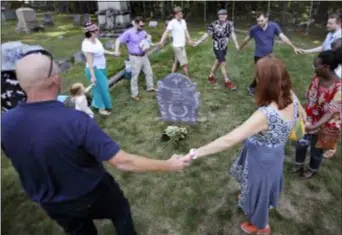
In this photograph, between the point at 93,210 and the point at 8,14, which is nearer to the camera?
the point at 93,210

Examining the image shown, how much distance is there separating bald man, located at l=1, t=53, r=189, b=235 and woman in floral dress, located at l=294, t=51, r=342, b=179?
206 cm

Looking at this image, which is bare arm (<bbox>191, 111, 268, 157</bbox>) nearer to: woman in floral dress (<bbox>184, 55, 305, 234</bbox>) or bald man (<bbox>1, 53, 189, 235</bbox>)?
woman in floral dress (<bbox>184, 55, 305, 234</bbox>)

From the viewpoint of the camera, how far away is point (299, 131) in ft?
8.76

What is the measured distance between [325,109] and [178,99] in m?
2.46

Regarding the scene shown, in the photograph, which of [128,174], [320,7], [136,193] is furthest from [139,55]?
[320,7]

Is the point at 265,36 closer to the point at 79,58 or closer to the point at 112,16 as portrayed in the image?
the point at 79,58

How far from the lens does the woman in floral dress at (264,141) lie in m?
2.36

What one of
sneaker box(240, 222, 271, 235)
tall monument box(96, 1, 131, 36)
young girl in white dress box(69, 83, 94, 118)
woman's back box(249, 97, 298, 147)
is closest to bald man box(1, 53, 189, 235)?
woman's back box(249, 97, 298, 147)

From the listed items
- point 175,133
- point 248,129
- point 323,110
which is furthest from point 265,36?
point 248,129

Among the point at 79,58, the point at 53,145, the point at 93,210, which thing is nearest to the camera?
the point at 53,145

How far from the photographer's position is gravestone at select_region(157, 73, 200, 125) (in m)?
5.03

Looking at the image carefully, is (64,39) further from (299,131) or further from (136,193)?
(299,131)

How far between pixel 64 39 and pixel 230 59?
7.97 metres

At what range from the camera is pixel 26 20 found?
15.0 meters
